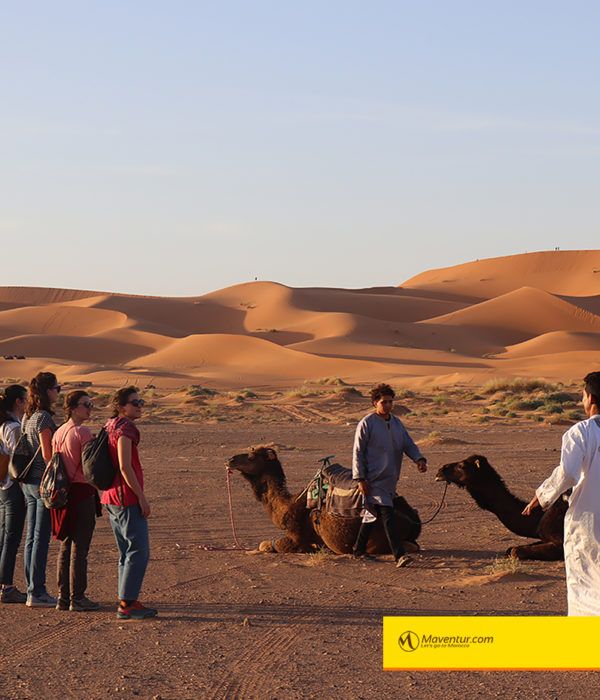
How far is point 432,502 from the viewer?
17094mm

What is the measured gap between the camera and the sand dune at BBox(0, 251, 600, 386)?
236ft

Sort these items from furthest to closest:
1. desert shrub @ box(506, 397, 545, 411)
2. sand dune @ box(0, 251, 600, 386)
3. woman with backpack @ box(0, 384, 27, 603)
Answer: sand dune @ box(0, 251, 600, 386), desert shrub @ box(506, 397, 545, 411), woman with backpack @ box(0, 384, 27, 603)

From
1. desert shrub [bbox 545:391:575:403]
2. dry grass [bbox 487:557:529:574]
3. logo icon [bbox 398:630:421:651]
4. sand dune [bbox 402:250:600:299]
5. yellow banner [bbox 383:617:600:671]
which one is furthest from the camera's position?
sand dune [bbox 402:250:600:299]

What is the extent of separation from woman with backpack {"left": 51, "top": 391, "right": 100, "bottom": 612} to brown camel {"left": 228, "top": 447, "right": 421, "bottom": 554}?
121 inches

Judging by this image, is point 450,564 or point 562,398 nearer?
point 450,564

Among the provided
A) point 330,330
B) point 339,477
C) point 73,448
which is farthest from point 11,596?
point 330,330

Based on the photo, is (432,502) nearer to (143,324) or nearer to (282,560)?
(282,560)

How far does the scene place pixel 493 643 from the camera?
7.69 metres

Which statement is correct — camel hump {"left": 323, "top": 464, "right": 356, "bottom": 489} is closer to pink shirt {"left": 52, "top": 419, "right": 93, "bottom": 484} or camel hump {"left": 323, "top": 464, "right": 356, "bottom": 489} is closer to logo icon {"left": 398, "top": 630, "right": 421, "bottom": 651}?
pink shirt {"left": 52, "top": 419, "right": 93, "bottom": 484}

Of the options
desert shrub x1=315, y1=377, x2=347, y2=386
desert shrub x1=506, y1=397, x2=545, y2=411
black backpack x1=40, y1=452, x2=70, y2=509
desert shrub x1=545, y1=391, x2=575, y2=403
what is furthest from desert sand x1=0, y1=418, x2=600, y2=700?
desert shrub x1=315, y1=377, x2=347, y2=386

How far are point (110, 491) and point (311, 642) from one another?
198 cm

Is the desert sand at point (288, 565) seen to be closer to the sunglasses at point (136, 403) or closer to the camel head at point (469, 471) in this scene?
the camel head at point (469, 471)

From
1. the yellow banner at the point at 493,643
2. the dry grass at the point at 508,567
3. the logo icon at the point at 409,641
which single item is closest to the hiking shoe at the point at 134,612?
the yellow banner at the point at 493,643

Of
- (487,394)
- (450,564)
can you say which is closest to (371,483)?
(450,564)
